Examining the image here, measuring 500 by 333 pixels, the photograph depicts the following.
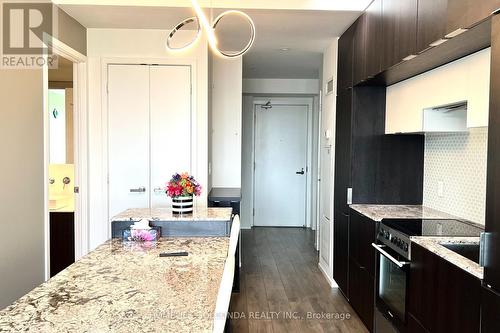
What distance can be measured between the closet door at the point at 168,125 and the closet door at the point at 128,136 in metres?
0.07

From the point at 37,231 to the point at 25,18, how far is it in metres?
1.53

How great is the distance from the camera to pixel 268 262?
193 inches

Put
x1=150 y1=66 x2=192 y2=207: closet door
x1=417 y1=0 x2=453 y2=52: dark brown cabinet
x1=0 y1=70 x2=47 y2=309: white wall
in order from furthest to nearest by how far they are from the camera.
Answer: x1=150 y1=66 x2=192 y2=207: closet door → x1=0 y1=70 x2=47 y2=309: white wall → x1=417 y1=0 x2=453 y2=52: dark brown cabinet

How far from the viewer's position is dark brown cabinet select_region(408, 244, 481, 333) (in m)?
1.65

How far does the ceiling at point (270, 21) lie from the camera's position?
325 centimetres

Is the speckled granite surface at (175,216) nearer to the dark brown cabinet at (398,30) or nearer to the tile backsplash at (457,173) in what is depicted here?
the dark brown cabinet at (398,30)

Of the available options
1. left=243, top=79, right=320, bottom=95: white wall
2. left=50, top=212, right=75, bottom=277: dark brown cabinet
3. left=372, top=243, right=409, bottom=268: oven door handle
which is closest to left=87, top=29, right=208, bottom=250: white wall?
left=50, top=212, right=75, bottom=277: dark brown cabinet

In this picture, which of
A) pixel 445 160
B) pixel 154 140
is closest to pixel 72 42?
pixel 154 140

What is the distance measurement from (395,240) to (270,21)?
216 cm

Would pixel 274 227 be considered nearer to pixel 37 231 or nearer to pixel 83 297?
pixel 37 231

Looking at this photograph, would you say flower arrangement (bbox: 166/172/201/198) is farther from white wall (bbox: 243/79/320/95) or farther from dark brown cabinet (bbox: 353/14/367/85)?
white wall (bbox: 243/79/320/95)

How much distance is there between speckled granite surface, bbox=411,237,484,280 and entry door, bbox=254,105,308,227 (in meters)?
5.01

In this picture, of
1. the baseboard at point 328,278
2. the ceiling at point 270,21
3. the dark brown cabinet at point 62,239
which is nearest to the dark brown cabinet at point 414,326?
the baseboard at point 328,278

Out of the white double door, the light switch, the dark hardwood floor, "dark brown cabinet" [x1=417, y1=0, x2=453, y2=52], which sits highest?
"dark brown cabinet" [x1=417, y1=0, x2=453, y2=52]
